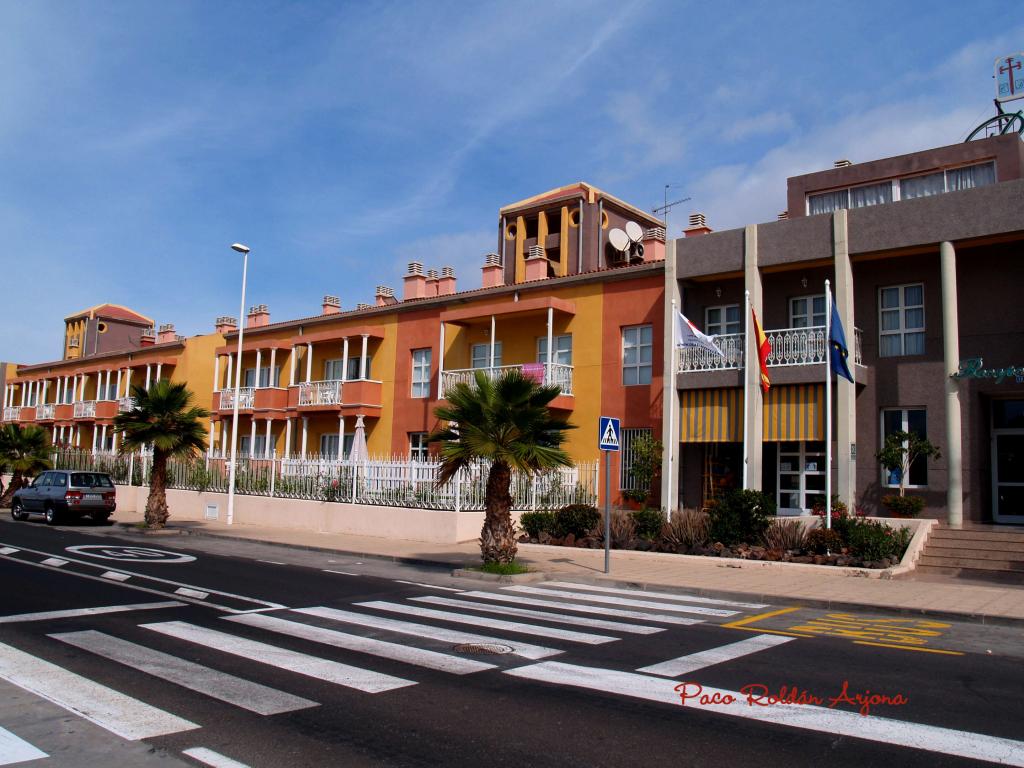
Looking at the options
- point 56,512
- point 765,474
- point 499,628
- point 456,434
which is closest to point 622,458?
point 765,474

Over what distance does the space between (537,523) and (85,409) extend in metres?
37.2

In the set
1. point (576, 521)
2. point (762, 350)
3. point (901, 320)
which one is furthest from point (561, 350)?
point (901, 320)

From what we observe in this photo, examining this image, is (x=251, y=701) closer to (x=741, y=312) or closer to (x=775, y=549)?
(x=775, y=549)

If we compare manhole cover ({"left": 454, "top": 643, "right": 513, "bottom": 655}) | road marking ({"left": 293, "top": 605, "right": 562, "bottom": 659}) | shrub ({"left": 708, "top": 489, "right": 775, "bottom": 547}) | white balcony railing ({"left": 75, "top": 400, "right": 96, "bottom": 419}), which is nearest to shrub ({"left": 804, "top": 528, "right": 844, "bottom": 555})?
shrub ({"left": 708, "top": 489, "right": 775, "bottom": 547})

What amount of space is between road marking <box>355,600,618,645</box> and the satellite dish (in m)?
25.7

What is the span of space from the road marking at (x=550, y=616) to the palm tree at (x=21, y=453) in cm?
2812

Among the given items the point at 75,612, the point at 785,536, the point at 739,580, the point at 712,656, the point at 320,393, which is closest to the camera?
the point at 712,656

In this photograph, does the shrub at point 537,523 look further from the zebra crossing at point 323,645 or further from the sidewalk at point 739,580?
the zebra crossing at point 323,645

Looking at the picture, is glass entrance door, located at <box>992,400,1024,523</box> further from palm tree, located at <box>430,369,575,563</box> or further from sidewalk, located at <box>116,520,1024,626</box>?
palm tree, located at <box>430,369,575,563</box>

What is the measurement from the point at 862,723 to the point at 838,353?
46.5 ft

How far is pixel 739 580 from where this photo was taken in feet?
47.1

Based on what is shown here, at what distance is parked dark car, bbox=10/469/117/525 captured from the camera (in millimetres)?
26219

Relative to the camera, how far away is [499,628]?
9.87 metres

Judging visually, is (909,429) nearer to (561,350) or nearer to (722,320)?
(722,320)
